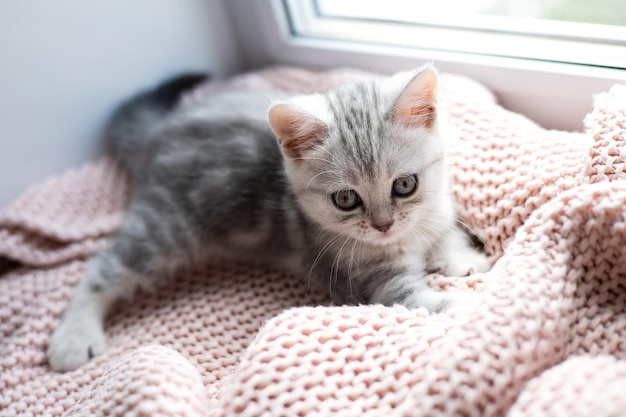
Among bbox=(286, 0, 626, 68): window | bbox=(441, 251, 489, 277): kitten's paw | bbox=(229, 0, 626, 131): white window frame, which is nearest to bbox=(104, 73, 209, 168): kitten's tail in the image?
bbox=(229, 0, 626, 131): white window frame

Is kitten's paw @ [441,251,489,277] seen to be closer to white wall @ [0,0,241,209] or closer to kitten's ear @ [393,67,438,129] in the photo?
kitten's ear @ [393,67,438,129]

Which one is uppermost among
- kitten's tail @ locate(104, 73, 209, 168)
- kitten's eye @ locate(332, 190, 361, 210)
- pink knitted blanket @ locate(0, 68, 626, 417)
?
kitten's tail @ locate(104, 73, 209, 168)

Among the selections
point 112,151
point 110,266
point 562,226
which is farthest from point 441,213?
point 112,151

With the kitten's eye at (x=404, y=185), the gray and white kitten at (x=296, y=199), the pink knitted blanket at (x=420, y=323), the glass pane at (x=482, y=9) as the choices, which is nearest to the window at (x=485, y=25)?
the glass pane at (x=482, y=9)

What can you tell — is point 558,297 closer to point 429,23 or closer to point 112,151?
point 429,23

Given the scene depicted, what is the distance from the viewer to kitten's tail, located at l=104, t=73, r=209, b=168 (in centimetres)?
156

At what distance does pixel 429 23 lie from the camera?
5.05ft

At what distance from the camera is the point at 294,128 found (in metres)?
1.12

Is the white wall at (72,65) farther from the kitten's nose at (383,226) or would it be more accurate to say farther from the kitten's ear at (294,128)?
the kitten's nose at (383,226)

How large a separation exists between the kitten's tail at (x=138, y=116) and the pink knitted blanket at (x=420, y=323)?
28cm

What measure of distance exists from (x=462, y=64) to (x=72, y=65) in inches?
38.8

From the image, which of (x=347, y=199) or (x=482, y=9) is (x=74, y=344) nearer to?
(x=347, y=199)

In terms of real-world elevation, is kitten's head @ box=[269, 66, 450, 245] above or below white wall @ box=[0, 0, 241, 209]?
below

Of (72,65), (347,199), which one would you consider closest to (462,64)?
(347,199)
